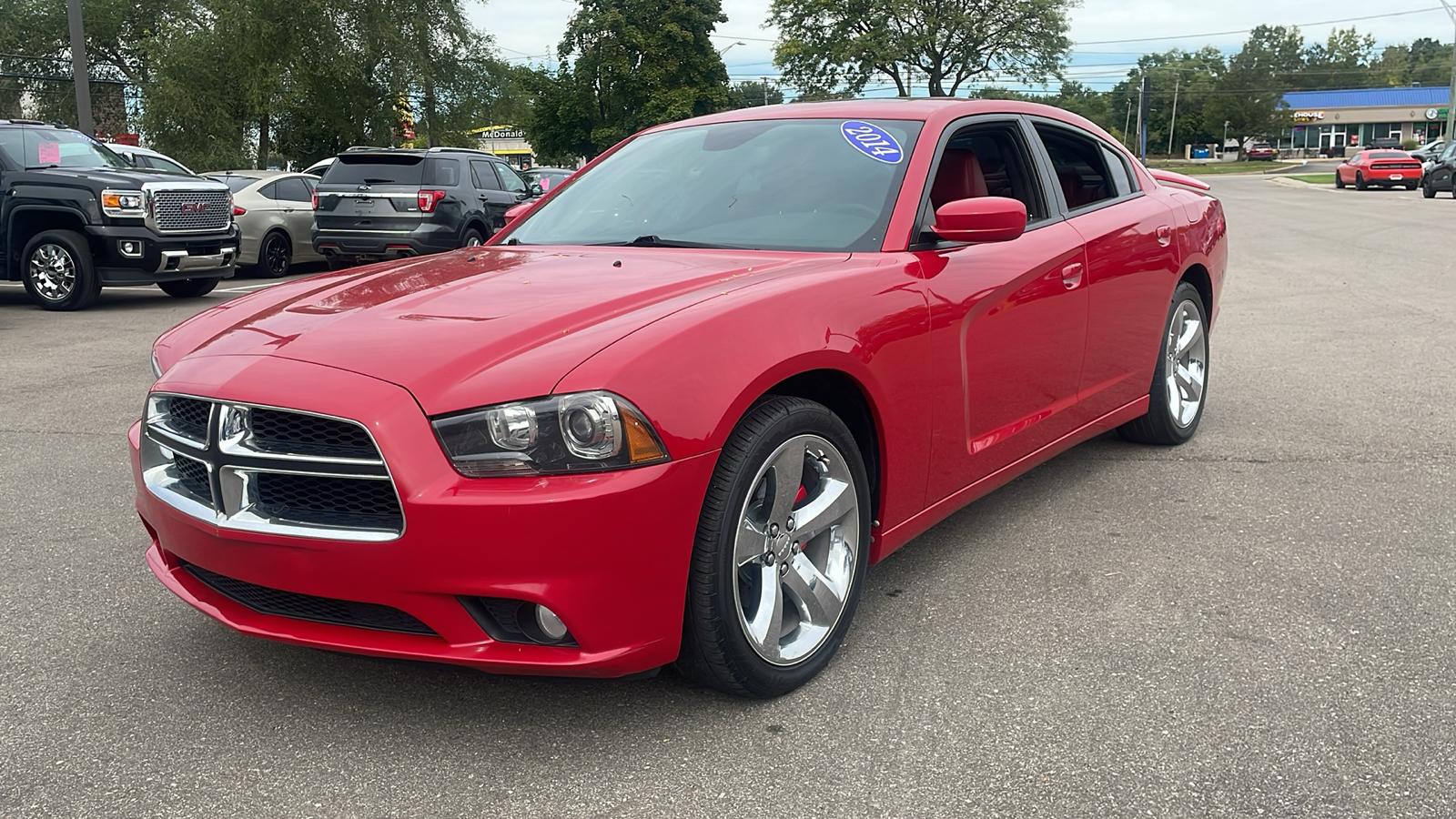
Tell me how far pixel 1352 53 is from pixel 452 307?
178 m

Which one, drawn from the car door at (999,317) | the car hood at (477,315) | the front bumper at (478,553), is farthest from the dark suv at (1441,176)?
the front bumper at (478,553)

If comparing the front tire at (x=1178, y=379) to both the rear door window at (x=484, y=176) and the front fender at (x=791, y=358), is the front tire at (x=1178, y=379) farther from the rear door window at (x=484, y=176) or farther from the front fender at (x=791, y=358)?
the rear door window at (x=484, y=176)

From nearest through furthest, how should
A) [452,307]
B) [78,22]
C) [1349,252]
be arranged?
[452,307], [1349,252], [78,22]

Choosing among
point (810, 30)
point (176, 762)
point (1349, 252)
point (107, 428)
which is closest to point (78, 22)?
point (107, 428)

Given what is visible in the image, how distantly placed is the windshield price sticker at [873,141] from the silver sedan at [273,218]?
12.7 meters

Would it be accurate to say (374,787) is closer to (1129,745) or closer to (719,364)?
(719,364)

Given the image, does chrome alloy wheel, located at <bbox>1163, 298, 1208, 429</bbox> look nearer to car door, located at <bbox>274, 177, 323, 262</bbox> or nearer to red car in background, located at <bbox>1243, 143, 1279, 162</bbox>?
car door, located at <bbox>274, 177, 323, 262</bbox>

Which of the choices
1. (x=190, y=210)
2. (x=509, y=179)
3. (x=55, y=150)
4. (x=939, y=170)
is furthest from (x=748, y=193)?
(x=509, y=179)

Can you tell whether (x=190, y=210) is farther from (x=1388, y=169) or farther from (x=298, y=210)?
(x=1388, y=169)

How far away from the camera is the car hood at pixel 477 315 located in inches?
102

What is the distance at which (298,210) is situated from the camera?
52.0 feet

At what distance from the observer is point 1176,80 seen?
11975cm

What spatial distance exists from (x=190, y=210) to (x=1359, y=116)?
122607mm

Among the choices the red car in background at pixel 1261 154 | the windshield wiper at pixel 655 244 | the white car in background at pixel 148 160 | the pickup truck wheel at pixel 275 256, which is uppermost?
the red car in background at pixel 1261 154
